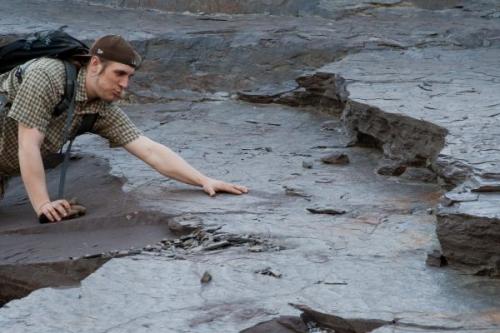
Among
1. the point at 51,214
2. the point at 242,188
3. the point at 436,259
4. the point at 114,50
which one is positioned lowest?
the point at 51,214

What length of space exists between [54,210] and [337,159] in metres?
1.49

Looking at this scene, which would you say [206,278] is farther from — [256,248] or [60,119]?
[60,119]

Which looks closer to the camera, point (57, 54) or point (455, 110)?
point (57, 54)

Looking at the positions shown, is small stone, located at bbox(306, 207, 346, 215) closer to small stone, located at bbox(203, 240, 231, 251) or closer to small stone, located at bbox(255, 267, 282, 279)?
small stone, located at bbox(203, 240, 231, 251)

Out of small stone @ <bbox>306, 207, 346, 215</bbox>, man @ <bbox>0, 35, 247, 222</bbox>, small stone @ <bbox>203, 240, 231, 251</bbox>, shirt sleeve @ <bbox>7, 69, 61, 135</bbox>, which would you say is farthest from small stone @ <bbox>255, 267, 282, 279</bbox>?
shirt sleeve @ <bbox>7, 69, 61, 135</bbox>

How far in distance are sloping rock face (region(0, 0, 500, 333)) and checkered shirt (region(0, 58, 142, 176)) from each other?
0.92 feet

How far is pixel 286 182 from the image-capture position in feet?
16.1

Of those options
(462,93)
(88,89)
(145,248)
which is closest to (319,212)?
(145,248)

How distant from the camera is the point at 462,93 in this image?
5.48 metres

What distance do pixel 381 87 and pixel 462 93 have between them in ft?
1.62

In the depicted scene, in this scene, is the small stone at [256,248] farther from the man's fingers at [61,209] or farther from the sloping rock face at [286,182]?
the man's fingers at [61,209]

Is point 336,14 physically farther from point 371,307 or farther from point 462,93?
point 371,307

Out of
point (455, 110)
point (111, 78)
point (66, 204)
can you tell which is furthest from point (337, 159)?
point (66, 204)

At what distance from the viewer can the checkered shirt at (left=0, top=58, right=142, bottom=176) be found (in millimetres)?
4438
